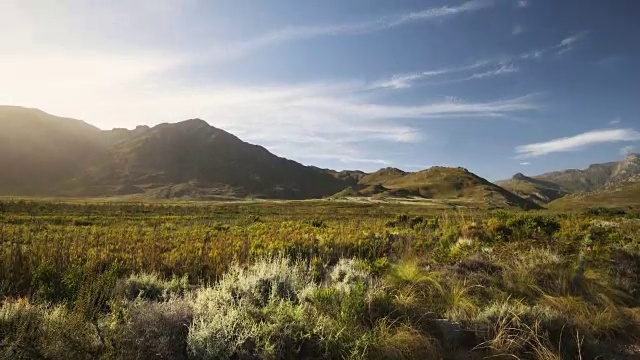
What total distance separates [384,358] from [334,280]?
9.17ft

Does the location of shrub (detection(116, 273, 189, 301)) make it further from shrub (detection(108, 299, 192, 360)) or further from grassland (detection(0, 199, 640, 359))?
shrub (detection(108, 299, 192, 360))

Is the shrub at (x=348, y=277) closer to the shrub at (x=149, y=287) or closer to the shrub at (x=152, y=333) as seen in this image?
the shrub at (x=152, y=333)

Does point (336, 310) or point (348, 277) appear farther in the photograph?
point (348, 277)

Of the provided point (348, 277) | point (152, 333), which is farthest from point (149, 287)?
point (348, 277)

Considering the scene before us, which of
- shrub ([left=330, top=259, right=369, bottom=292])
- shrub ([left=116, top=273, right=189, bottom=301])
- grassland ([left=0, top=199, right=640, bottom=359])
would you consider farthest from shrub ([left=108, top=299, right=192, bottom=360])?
shrub ([left=330, top=259, right=369, bottom=292])

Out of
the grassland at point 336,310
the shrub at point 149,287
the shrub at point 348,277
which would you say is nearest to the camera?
the grassland at point 336,310

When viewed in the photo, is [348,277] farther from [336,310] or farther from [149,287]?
[149,287]

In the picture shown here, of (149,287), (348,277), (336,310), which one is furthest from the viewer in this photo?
(348,277)

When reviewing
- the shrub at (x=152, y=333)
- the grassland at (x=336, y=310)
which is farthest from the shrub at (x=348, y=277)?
the shrub at (x=152, y=333)

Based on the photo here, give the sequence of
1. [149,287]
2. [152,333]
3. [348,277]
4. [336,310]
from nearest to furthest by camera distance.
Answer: [152,333]
[336,310]
[149,287]
[348,277]

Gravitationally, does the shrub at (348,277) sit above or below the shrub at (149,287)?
above

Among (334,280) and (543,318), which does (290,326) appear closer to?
(334,280)

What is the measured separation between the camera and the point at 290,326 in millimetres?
4652

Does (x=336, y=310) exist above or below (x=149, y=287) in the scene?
above
